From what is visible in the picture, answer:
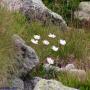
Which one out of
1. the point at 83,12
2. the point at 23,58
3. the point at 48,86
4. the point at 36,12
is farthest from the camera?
the point at 83,12

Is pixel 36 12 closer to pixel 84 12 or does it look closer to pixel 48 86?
pixel 84 12

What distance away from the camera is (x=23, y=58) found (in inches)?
233

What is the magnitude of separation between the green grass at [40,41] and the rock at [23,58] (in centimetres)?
13

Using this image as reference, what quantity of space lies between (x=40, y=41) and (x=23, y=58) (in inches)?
91.0

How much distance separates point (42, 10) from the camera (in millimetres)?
9742

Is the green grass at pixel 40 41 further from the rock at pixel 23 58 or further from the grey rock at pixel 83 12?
the grey rock at pixel 83 12

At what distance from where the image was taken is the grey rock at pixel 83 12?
1180cm

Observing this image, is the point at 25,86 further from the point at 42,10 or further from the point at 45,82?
the point at 42,10

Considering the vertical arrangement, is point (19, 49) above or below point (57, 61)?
above

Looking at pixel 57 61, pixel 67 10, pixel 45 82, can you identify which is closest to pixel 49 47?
pixel 57 61

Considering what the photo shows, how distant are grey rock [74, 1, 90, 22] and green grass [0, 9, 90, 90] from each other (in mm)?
1830

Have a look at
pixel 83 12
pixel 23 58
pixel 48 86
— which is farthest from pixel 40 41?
pixel 83 12

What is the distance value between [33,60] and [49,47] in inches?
84.3

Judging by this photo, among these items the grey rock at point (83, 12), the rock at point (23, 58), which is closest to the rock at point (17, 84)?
the rock at point (23, 58)
